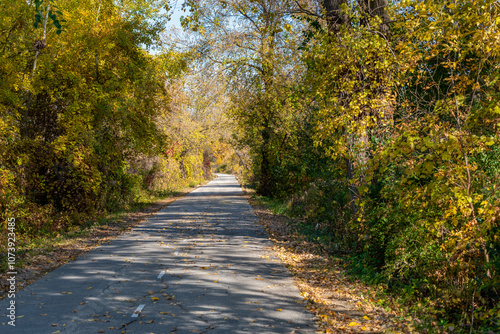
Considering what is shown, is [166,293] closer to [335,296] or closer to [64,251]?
[335,296]

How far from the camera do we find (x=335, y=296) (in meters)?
7.30

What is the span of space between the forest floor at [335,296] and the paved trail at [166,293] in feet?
1.02

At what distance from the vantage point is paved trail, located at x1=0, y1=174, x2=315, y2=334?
577 cm

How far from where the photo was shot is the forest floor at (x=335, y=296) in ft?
19.2

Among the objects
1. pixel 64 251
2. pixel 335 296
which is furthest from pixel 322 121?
pixel 64 251

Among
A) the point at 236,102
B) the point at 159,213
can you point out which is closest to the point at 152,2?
the point at 236,102

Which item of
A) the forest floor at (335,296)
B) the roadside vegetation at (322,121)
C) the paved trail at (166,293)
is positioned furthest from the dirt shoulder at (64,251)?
the forest floor at (335,296)

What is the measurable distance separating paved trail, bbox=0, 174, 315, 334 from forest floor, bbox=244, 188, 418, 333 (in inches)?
12.3

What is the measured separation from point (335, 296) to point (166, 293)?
113 inches

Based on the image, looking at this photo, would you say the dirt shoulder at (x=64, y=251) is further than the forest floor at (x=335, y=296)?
Yes

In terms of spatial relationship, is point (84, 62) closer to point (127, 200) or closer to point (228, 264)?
point (127, 200)

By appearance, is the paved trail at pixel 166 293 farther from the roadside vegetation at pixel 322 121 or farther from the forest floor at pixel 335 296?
the roadside vegetation at pixel 322 121

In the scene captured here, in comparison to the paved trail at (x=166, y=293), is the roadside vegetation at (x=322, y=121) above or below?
above

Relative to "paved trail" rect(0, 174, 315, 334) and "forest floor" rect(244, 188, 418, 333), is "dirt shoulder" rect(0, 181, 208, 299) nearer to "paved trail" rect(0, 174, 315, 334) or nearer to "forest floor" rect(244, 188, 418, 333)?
"paved trail" rect(0, 174, 315, 334)
